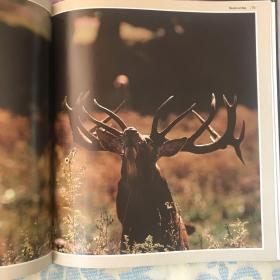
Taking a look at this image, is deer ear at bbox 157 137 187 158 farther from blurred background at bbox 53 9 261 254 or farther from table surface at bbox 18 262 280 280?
table surface at bbox 18 262 280 280

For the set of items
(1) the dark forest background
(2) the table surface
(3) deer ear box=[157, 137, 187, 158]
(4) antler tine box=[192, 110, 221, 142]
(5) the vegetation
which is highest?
(1) the dark forest background

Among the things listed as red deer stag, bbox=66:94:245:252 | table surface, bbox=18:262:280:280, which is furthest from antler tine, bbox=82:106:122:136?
table surface, bbox=18:262:280:280

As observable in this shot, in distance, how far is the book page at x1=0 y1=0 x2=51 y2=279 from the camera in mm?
386

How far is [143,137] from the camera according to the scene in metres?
0.42

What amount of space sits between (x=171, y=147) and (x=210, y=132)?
0.14 feet

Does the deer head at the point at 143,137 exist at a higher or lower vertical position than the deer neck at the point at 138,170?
higher

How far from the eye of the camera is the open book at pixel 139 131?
1.32 feet

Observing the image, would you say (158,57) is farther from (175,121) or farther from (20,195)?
(20,195)

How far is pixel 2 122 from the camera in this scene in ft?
1.26

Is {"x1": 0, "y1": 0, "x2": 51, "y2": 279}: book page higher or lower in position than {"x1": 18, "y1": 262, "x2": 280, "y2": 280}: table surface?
higher

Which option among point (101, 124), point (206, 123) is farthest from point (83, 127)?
point (206, 123)

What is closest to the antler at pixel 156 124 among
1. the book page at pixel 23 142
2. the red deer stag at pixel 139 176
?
the red deer stag at pixel 139 176

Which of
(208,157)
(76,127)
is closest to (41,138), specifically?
(76,127)

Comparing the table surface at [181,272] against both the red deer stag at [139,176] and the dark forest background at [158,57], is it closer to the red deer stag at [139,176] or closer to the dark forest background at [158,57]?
the red deer stag at [139,176]
